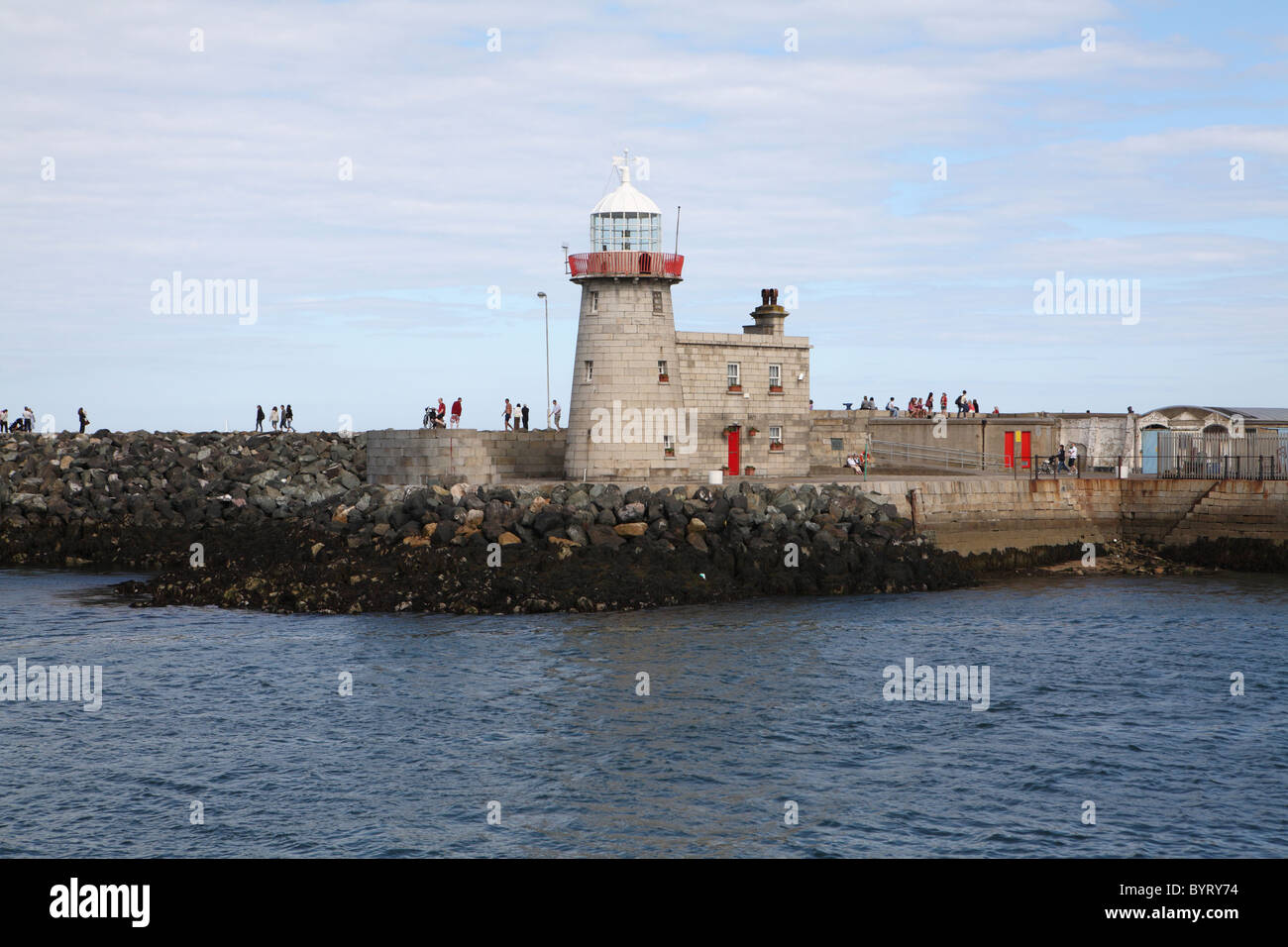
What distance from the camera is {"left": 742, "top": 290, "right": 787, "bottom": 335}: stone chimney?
158 ft

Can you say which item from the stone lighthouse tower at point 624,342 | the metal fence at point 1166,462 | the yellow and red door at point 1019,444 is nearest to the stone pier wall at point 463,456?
the stone lighthouse tower at point 624,342

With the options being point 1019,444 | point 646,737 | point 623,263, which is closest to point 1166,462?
point 1019,444

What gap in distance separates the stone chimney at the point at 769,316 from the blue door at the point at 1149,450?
1471cm

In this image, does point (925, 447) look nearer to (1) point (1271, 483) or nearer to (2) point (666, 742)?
(1) point (1271, 483)

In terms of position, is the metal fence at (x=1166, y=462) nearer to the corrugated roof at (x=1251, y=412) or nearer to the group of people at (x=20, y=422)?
the corrugated roof at (x=1251, y=412)

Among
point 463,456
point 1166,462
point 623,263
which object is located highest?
point 623,263

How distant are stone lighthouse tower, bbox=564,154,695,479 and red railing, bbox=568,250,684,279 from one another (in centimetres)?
3

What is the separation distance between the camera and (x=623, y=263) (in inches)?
1612

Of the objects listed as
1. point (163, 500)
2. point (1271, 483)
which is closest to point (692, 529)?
point (1271, 483)

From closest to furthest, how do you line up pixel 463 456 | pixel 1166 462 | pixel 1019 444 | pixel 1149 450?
1. pixel 463 456
2. pixel 1166 462
3. pixel 1149 450
4. pixel 1019 444

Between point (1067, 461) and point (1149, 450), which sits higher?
point (1149, 450)

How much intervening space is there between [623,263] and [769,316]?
921cm

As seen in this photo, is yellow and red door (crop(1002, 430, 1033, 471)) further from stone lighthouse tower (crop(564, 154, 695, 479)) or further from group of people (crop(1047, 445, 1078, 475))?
stone lighthouse tower (crop(564, 154, 695, 479))

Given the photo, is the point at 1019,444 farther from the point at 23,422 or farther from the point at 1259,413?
the point at 23,422
